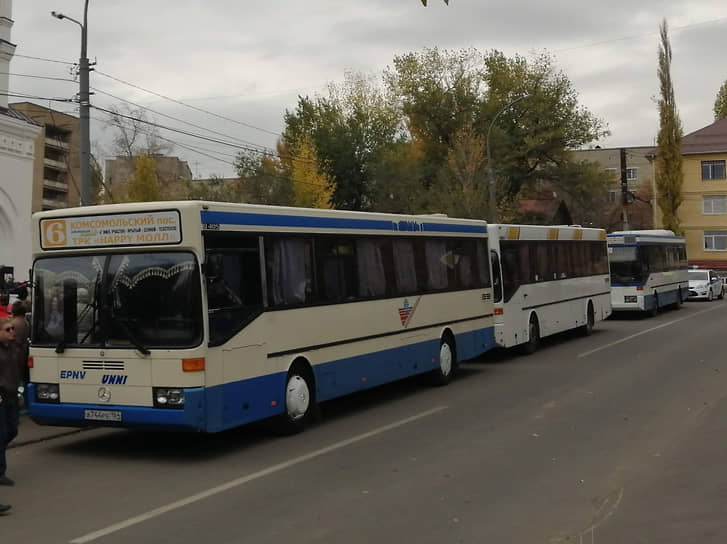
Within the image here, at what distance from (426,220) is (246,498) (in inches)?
351

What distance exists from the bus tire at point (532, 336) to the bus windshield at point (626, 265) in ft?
40.2

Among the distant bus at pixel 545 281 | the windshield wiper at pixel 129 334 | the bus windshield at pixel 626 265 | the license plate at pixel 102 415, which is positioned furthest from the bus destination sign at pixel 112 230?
the bus windshield at pixel 626 265

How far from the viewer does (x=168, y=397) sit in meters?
A: 10.1

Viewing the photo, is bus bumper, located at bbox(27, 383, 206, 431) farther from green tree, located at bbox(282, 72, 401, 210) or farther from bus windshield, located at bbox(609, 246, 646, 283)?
green tree, located at bbox(282, 72, 401, 210)

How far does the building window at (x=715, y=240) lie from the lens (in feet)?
241

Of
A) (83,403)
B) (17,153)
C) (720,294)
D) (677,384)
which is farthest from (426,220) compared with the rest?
(720,294)

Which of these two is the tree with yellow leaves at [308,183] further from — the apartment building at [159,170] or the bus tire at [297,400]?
the bus tire at [297,400]

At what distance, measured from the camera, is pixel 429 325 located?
1612 cm

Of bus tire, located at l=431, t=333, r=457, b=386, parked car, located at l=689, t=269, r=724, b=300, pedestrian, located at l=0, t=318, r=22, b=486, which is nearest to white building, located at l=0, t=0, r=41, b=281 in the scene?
bus tire, located at l=431, t=333, r=457, b=386

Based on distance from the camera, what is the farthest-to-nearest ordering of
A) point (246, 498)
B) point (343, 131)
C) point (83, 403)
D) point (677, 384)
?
point (343, 131) < point (677, 384) < point (83, 403) < point (246, 498)

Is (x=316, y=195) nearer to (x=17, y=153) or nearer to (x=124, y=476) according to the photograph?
(x=17, y=153)

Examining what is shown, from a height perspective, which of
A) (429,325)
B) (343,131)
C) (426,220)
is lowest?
(429,325)

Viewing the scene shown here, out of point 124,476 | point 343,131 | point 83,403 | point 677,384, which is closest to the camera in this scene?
point 124,476

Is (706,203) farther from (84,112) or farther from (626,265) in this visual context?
(84,112)
